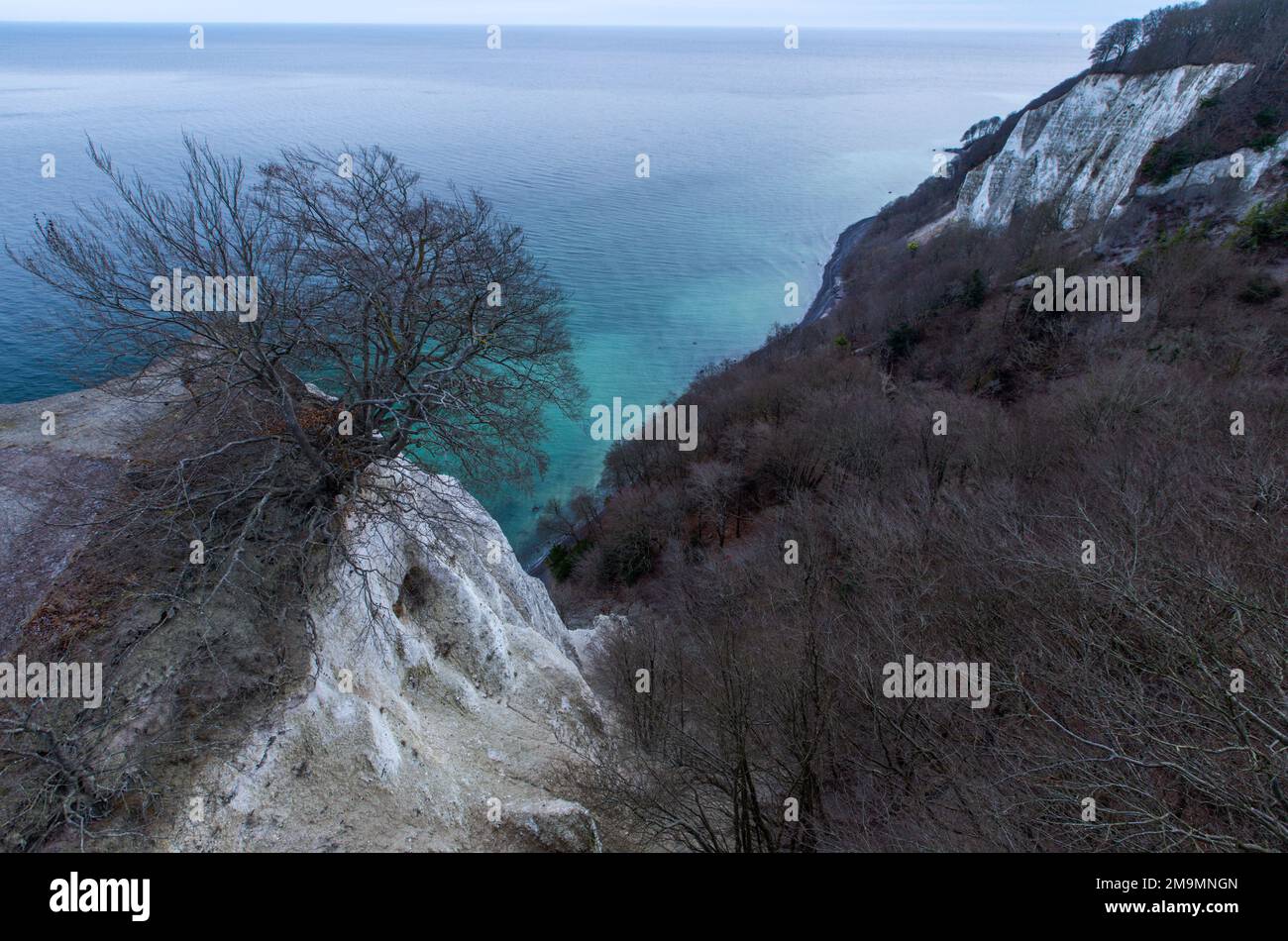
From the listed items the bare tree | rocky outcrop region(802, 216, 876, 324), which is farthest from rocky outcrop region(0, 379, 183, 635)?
rocky outcrop region(802, 216, 876, 324)

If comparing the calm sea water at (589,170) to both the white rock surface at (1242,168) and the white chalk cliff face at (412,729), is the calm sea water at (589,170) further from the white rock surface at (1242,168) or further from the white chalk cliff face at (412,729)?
the white rock surface at (1242,168)

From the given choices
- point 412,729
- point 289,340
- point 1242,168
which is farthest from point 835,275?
point 412,729

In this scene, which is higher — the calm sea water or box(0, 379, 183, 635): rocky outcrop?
the calm sea water

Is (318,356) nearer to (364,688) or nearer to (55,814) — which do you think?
(364,688)

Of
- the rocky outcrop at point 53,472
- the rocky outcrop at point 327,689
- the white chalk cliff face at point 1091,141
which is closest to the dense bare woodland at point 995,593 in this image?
the rocky outcrop at point 327,689

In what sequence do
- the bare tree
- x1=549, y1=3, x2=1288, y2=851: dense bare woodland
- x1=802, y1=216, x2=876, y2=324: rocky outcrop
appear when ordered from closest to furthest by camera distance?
x1=549, y1=3, x2=1288, y2=851: dense bare woodland
the bare tree
x1=802, y1=216, x2=876, y2=324: rocky outcrop

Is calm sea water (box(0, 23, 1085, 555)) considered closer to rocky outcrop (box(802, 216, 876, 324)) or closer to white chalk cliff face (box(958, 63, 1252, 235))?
rocky outcrop (box(802, 216, 876, 324))

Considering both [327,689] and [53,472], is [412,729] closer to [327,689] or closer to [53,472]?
[327,689]
